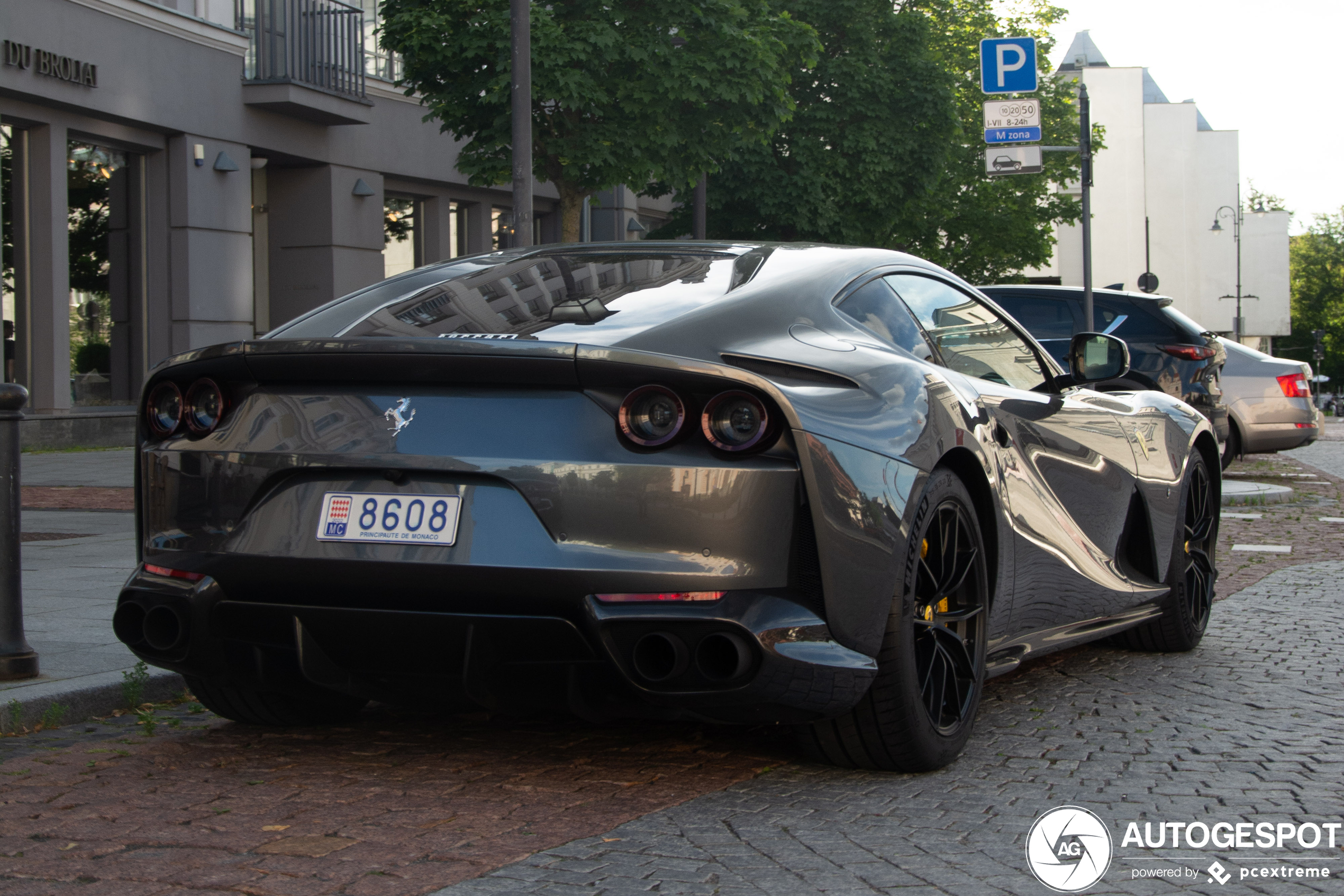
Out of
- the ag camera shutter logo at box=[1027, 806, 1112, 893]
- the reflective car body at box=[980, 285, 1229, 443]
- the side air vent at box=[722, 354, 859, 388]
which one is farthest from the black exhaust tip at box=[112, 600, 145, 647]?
the reflective car body at box=[980, 285, 1229, 443]

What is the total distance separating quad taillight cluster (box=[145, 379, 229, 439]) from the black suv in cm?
1090

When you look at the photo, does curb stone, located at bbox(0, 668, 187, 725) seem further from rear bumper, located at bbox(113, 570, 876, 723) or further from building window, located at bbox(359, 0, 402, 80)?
building window, located at bbox(359, 0, 402, 80)

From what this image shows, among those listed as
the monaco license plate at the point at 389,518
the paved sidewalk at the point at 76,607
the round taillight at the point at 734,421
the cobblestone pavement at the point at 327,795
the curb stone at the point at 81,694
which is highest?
the round taillight at the point at 734,421

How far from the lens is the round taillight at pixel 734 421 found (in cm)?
342

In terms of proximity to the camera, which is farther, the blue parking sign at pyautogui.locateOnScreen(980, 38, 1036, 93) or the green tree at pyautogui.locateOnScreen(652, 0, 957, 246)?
the green tree at pyautogui.locateOnScreen(652, 0, 957, 246)

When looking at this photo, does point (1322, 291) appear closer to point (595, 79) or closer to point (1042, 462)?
point (595, 79)

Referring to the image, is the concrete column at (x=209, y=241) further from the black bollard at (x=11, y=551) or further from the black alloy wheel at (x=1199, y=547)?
the black alloy wheel at (x=1199, y=547)

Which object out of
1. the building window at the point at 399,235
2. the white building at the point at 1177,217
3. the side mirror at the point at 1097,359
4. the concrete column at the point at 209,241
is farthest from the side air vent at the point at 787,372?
the white building at the point at 1177,217

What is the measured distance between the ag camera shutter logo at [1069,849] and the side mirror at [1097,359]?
213cm

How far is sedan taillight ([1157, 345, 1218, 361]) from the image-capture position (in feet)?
45.9

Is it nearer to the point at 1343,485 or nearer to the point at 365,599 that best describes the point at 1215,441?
the point at 365,599

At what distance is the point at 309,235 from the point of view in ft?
73.2

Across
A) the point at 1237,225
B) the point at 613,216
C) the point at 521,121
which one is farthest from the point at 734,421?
the point at 1237,225

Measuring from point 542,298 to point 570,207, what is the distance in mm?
13663
